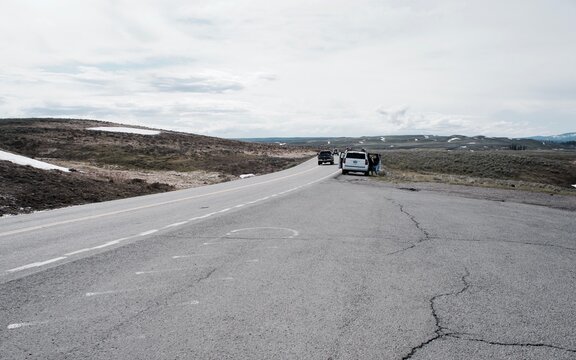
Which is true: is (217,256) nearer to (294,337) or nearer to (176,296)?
(176,296)

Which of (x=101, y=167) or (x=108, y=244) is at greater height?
(x=108, y=244)

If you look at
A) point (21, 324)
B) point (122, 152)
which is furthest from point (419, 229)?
point (122, 152)

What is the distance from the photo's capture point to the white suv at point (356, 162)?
115 feet

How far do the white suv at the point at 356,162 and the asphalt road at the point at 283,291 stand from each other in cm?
2405

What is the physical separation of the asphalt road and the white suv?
24.0m

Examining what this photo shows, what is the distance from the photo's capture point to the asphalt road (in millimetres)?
4105

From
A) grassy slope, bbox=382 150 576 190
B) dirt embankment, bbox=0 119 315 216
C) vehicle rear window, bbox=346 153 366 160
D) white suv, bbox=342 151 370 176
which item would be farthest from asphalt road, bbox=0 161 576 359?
grassy slope, bbox=382 150 576 190

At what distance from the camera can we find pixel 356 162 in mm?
35406

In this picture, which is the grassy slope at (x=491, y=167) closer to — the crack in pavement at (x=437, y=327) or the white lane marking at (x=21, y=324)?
the crack in pavement at (x=437, y=327)

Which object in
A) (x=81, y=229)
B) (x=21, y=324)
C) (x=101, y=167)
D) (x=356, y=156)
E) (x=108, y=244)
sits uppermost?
(x=356, y=156)

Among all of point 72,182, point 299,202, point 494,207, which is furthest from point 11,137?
point 494,207

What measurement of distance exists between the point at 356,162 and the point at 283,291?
30.3m

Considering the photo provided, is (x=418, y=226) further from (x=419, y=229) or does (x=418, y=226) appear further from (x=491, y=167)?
(x=491, y=167)

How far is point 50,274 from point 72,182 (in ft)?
54.7
